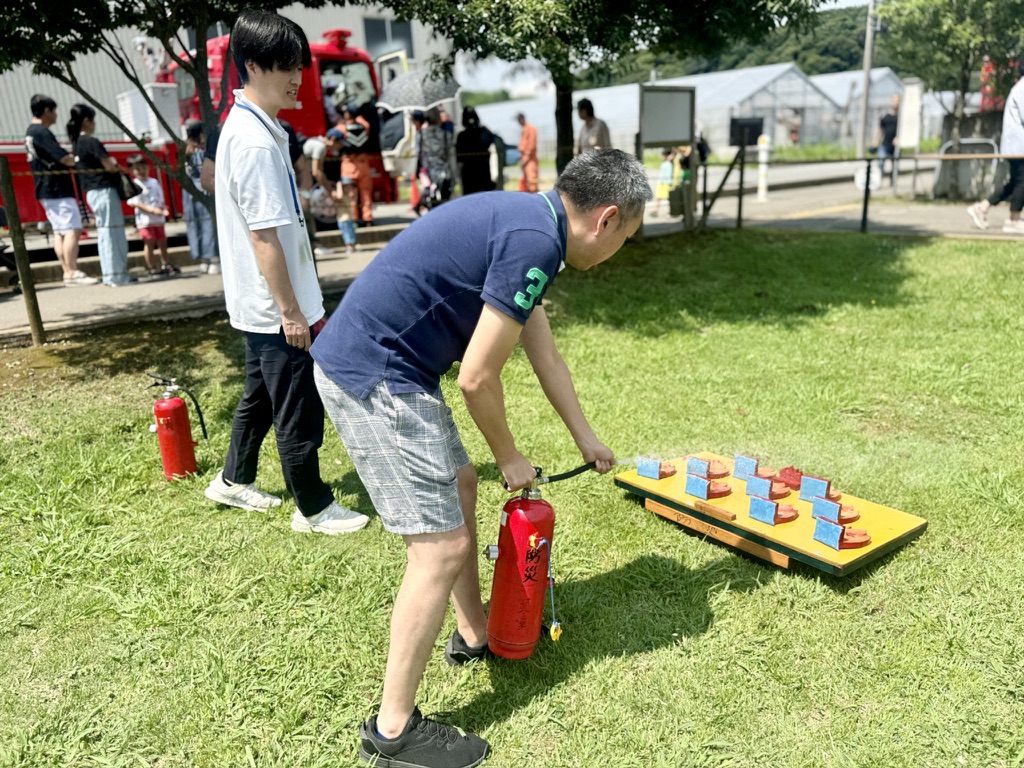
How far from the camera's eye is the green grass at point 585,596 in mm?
2576

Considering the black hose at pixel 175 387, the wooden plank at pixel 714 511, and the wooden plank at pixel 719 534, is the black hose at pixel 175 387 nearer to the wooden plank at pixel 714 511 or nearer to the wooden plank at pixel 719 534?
the wooden plank at pixel 719 534

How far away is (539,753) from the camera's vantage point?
Answer: 2.50m

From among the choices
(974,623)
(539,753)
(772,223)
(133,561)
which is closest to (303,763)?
(539,753)

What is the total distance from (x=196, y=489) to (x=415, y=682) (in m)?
2.33

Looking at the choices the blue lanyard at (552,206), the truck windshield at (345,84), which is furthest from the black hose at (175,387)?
the truck windshield at (345,84)

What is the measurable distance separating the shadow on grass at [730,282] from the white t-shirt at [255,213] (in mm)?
3954

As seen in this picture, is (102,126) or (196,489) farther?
(102,126)

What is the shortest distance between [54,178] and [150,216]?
1209 millimetres

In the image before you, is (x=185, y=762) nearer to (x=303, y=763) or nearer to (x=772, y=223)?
(x=303, y=763)

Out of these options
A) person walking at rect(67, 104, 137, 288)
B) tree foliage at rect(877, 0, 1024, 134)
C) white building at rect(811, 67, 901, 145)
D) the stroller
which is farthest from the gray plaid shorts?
white building at rect(811, 67, 901, 145)

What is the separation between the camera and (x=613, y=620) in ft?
10.2

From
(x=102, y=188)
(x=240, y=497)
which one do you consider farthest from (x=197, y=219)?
(x=240, y=497)

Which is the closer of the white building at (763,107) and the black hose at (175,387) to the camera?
the black hose at (175,387)

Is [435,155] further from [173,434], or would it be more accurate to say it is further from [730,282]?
[173,434]
